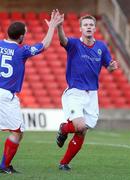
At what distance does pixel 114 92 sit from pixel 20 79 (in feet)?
45.2

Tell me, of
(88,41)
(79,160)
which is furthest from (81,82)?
(79,160)

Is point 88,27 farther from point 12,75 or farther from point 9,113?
point 9,113

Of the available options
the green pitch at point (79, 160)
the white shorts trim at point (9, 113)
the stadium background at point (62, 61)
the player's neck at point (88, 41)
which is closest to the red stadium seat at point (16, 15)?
the stadium background at point (62, 61)

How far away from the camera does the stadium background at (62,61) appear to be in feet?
68.3

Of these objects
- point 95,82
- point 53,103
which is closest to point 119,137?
point 53,103

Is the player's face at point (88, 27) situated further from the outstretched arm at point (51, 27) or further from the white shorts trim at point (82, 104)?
the white shorts trim at point (82, 104)

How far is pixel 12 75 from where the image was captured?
397 inches

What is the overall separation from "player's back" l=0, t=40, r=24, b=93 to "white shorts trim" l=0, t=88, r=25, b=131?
13cm

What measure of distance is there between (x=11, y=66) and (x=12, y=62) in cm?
5

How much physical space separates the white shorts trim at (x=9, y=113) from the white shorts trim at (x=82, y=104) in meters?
0.84

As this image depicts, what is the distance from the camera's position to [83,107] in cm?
1064

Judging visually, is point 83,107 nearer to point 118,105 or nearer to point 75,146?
point 75,146

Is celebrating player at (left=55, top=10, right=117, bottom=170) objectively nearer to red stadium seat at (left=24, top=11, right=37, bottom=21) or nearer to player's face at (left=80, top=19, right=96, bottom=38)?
player's face at (left=80, top=19, right=96, bottom=38)

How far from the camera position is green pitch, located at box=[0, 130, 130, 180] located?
9955mm
